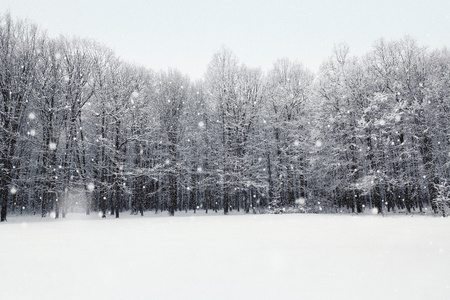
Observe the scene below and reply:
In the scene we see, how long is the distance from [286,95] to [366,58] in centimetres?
854

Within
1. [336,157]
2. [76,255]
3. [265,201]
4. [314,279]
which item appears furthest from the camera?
[265,201]

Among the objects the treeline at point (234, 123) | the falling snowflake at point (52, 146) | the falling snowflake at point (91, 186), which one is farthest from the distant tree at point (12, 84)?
the falling snowflake at point (91, 186)

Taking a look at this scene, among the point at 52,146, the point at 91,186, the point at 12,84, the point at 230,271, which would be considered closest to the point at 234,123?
the point at 91,186

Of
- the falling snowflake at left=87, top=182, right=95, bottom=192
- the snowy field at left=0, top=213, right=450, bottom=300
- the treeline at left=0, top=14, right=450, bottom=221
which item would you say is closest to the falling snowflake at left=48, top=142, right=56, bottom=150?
the treeline at left=0, top=14, right=450, bottom=221

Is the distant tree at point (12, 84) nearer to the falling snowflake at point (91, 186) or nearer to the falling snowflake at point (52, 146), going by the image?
the falling snowflake at point (52, 146)

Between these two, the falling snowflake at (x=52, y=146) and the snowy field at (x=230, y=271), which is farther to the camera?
the falling snowflake at (x=52, y=146)

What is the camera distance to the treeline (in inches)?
891

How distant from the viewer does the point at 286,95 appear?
3184 centimetres

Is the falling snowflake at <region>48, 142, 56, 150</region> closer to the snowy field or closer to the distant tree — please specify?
the distant tree

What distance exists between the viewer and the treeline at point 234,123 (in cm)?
2262

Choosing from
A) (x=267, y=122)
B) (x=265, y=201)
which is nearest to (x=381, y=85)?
(x=267, y=122)

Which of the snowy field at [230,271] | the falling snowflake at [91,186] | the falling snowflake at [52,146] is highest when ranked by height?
the falling snowflake at [52,146]

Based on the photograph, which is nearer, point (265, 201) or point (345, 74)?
point (345, 74)

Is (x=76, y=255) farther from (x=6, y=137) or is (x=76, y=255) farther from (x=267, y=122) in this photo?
(x=267, y=122)
